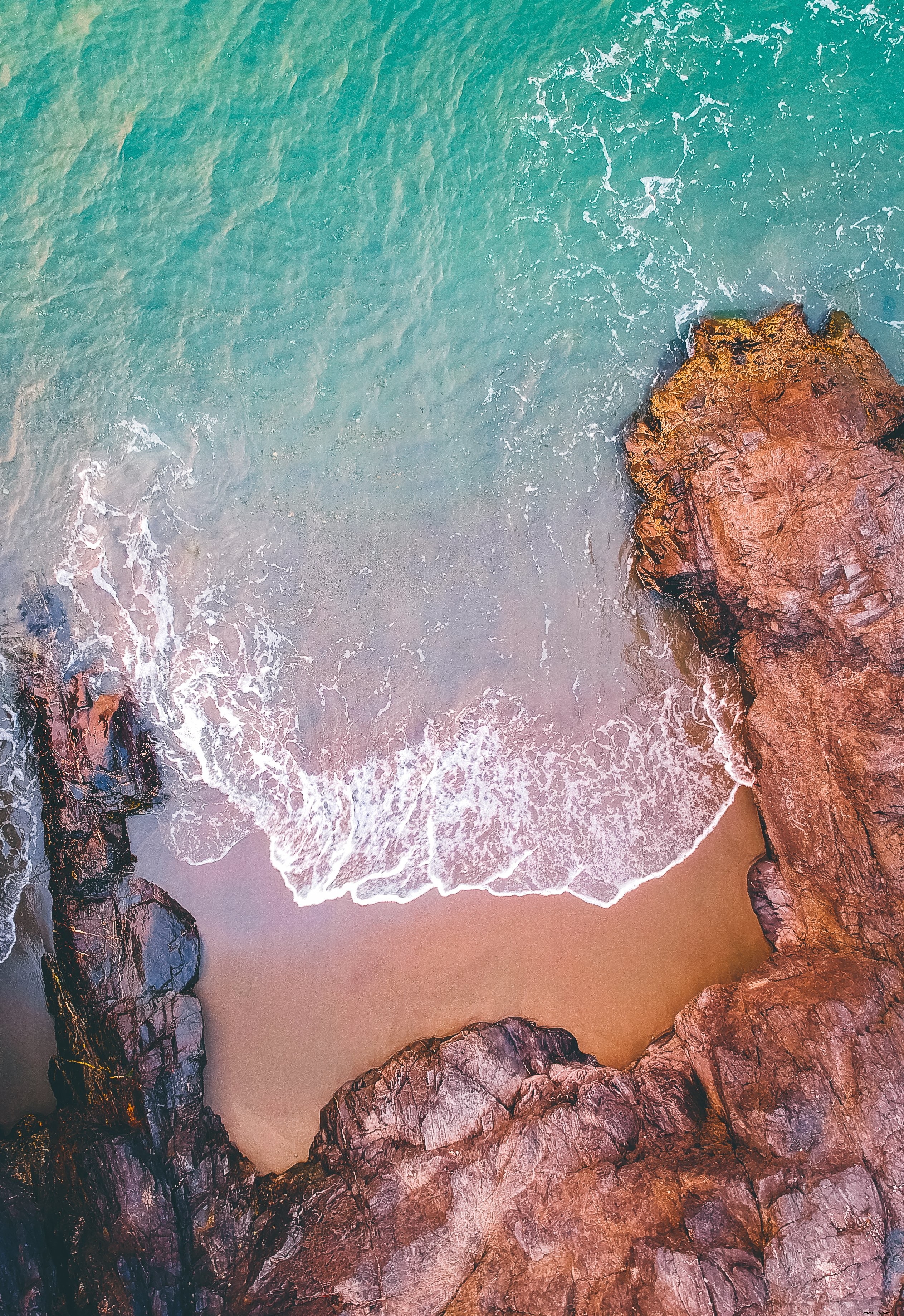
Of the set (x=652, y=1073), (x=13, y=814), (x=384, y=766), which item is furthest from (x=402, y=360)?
(x=652, y=1073)

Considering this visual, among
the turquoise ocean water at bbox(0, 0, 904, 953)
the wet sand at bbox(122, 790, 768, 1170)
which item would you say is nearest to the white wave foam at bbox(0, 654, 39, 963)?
the turquoise ocean water at bbox(0, 0, 904, 953)

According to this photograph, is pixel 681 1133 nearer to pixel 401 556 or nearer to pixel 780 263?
pixel 401 556

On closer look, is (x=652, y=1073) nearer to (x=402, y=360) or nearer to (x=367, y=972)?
(x=367, y=972)

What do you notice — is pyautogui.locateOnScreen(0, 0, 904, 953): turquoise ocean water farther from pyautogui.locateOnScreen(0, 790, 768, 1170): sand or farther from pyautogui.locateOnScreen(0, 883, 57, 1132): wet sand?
pyautogui.locateOnScreen(0, 883, 57, 1132): wet sand

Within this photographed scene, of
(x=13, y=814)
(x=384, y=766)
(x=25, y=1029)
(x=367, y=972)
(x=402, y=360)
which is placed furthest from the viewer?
(x=402, y=360)

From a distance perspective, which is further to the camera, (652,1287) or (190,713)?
(190,713)

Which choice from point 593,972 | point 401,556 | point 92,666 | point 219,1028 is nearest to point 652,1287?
point 593,972
